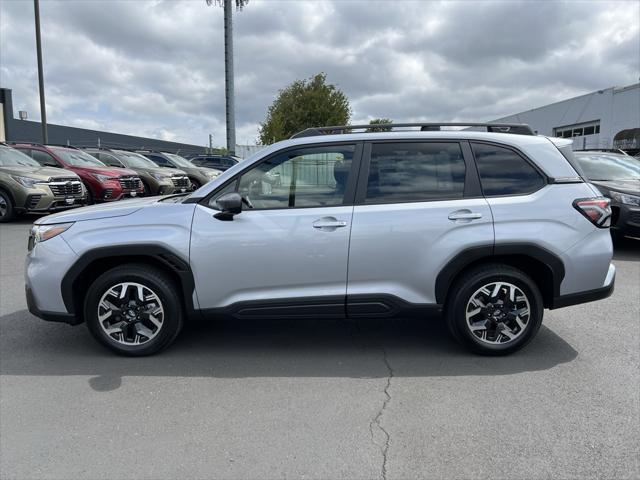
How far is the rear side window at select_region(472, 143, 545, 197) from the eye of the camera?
3.93 meters

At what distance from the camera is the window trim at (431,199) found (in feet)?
12.7

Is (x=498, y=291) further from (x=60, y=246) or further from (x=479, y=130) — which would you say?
(x=60, y=246)

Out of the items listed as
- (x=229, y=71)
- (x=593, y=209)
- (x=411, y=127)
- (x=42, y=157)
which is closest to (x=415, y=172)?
(x=411, y=127)

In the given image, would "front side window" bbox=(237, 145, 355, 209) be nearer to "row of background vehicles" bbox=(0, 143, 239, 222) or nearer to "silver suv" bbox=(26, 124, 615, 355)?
"silver suv" bbox=(26, 124, 615, 355)

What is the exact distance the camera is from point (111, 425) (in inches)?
120

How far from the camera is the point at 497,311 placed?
390cm

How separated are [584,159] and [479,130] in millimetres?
6673

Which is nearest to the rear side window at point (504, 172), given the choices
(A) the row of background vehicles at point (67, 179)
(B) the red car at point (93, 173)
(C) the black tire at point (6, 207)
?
(A) the row of background vehicles at point (67, 179)

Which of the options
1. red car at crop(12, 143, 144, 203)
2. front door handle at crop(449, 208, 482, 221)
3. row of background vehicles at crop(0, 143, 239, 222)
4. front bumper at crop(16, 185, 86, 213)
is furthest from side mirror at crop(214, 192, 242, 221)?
red car at crop(12, 143, 144, 203)

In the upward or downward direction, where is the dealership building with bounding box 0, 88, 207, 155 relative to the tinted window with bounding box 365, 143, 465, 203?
upward

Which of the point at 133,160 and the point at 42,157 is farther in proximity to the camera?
the point at 133,160

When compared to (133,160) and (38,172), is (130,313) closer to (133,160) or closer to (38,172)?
(38,172)

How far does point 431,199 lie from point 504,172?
2.12ft

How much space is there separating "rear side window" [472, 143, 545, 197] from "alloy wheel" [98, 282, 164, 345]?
2.79 m
